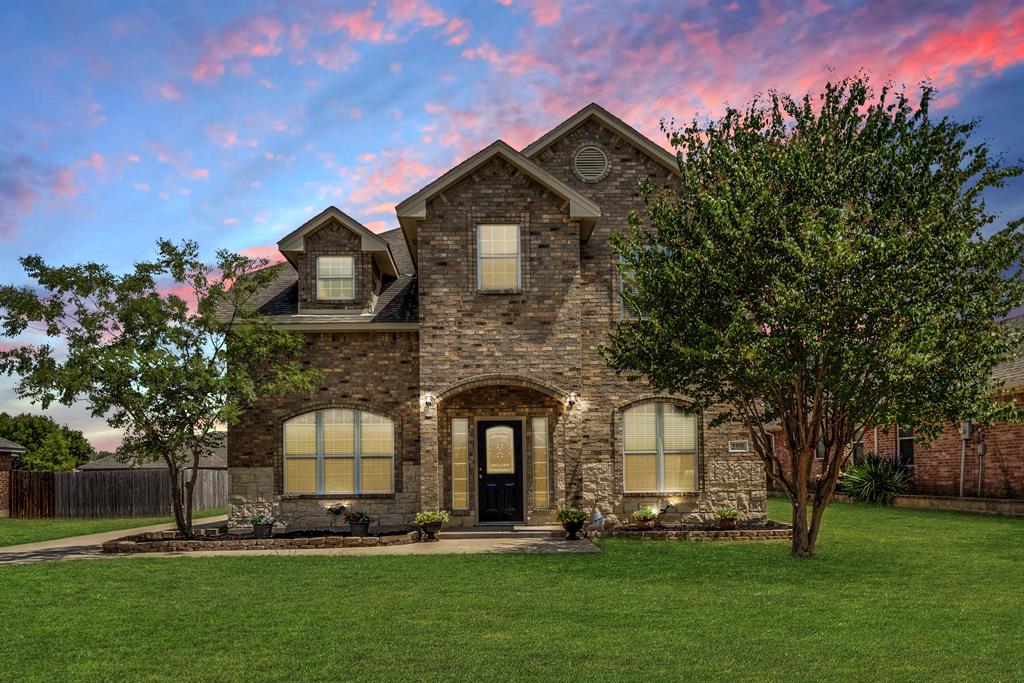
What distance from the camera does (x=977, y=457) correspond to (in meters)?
26.2

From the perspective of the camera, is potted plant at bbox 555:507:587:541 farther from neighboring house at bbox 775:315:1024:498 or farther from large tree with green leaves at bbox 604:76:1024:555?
neighboring house at bbox 775:315:1024:498

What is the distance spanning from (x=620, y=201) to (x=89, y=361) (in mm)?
11809

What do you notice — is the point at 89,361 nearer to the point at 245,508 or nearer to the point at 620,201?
the point at 245,508

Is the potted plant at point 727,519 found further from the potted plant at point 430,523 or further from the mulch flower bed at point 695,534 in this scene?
the potted plant at point 430,523

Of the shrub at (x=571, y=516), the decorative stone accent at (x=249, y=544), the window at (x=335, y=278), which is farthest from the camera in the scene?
the window at (x=335, y=278)

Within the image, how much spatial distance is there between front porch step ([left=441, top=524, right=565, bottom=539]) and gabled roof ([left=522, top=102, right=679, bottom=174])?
28.7ft

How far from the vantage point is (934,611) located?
10055mm

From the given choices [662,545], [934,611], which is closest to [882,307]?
[934,611]

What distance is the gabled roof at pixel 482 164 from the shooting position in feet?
63.6

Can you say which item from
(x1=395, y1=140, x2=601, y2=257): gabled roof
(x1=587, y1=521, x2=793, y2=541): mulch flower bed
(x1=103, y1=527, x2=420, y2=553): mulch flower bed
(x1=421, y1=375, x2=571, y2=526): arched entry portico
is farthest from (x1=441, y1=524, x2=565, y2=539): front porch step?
(x1=395, y1=140, x2=601, y2=257): gabled roof

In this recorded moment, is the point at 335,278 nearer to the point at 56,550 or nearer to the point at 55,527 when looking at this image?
the point at 56,550

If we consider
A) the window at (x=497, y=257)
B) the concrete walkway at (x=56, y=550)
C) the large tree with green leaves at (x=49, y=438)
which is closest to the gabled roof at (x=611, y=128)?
the window at (x=497, y=257)

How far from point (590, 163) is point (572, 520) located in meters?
8.56

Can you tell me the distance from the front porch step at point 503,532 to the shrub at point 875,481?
1453cm
